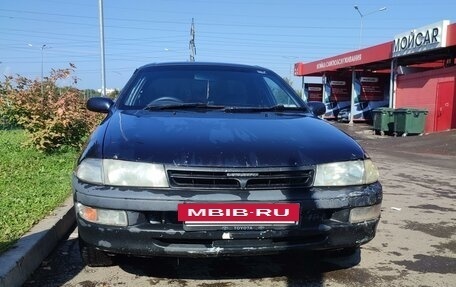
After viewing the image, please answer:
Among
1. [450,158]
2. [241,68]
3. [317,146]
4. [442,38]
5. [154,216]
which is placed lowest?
[450,158]

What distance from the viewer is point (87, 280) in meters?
3.43

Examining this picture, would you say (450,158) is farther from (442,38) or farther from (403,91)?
(403,91)

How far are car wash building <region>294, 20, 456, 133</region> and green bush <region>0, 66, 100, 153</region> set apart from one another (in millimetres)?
16383

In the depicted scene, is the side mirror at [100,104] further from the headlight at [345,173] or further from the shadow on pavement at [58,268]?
the headlight at [345,173]

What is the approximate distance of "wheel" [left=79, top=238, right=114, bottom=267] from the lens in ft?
11.1

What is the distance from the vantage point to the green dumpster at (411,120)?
833 inches

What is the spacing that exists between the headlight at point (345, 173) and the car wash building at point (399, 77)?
19.2 metres

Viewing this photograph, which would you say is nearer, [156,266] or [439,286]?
[439,286]

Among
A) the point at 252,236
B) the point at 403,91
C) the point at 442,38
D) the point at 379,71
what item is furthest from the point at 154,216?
the point at 379,71

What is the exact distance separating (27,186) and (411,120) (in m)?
18.4

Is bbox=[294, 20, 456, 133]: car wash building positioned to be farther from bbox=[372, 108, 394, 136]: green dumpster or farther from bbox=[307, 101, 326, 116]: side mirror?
bbox=[307, 101, 326, 116]: side mirror

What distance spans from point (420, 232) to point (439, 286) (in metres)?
1.59

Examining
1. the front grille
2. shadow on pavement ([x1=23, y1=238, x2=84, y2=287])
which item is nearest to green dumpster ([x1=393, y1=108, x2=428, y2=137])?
shadow on pavement ([x1=23, y1=238, x2=84, y2=287])

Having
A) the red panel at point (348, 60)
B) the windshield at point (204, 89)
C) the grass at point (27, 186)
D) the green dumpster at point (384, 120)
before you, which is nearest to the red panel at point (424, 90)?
the green dumpster at point (384, 120)
